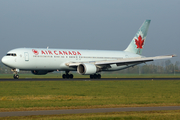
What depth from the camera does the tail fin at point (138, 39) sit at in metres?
59.0

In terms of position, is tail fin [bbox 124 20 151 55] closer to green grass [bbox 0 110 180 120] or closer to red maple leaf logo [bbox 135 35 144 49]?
red maple leaf logo [bbox 135 35 144 49]

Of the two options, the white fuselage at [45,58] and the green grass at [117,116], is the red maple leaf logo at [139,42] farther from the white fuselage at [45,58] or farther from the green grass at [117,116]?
the green grass at [117,116]

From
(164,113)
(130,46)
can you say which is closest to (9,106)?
(164,113)

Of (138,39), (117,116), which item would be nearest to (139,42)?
(138,39)

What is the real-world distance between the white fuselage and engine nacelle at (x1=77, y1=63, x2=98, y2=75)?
1.81m

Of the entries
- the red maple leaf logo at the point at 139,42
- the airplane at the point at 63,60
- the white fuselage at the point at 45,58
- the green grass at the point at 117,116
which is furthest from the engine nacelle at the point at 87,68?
the green grass at the point at 117,116

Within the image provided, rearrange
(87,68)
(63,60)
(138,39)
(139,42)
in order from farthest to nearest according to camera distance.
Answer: (139,42) < (138,39) < (63,60) < (87,68)

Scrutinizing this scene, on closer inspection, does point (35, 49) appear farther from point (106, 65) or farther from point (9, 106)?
point (9, 106)

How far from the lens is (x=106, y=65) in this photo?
49344mm

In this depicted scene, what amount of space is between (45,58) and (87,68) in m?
6.10

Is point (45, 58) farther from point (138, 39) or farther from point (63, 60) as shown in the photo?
point (138, 39)

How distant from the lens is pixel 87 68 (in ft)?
150

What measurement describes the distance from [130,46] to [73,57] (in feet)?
47.5

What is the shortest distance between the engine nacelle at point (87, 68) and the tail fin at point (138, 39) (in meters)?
13.8
